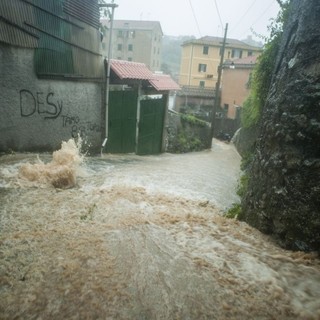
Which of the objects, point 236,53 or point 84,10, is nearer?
point 84,10

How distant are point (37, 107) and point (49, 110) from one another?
1.54 ft

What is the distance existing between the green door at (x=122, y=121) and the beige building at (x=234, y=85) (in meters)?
18.0

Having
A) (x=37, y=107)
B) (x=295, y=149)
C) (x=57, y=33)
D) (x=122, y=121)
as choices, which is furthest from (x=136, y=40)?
(x=295, y=149)

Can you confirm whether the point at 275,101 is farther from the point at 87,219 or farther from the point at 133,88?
the point at 133,88

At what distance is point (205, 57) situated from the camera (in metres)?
45.6

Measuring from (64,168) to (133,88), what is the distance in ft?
21.4

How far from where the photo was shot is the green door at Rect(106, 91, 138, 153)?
12258 mm

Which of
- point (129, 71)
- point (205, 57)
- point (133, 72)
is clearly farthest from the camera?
point (205, 57)

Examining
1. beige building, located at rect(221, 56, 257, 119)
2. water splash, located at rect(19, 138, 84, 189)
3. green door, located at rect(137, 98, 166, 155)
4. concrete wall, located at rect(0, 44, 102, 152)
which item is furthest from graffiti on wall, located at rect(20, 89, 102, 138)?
beige building, located at rect(221, 56, 257, 119)

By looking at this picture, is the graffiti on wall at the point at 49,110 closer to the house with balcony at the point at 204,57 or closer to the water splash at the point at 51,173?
the water splash at the point at 51,173

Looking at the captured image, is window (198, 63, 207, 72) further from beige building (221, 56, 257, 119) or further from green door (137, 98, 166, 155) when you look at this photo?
green door (137, 98, 166, 155)

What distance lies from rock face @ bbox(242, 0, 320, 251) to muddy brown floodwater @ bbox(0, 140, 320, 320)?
0.41 m

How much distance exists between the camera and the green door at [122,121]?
12.3m

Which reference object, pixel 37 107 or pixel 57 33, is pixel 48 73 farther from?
pixel 57 33
